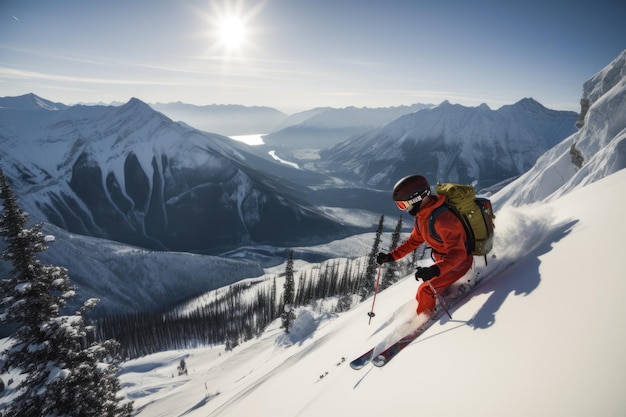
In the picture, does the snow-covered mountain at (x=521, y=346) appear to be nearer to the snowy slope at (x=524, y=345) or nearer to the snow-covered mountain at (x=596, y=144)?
the snowy slope at (x=524, y=345)

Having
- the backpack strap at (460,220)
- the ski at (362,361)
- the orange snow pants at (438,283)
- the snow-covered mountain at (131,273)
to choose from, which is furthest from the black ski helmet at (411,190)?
the snow-covered mountain at (131,273)

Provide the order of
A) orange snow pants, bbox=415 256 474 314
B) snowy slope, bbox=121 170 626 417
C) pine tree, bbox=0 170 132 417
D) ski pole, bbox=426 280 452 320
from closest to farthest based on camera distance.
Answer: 1. snowy slope, bbox=121 170 626 417
2. ski pole, bbox=426 280 452 320
3. orange snow pants, bbox=415 256 474 314
4. pine tree, bbox=0 170 132 417

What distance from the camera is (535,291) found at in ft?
13.8

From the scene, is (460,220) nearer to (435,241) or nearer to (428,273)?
(435,241)

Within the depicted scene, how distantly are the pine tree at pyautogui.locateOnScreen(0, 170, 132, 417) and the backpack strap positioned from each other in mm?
13263

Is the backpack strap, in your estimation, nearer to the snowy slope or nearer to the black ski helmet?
the black ski helmet

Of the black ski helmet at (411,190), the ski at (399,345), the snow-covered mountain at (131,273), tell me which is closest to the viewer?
the ski at (399,345)

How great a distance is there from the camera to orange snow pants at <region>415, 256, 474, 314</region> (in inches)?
233

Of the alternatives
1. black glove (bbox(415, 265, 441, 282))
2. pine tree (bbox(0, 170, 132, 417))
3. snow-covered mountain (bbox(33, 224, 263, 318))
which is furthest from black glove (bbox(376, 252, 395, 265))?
snow-covered mountain (bbox(33, 224, 263, 318))

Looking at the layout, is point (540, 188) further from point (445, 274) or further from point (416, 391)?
point (416, 391)

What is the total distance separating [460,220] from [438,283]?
133cm

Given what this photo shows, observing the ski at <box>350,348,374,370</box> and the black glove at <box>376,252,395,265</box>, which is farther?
the black glove at <box>376,252,395,265</box>

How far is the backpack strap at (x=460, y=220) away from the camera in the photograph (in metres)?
5.81

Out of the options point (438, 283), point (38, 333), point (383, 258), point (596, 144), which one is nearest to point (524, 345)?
point (438, 283)
